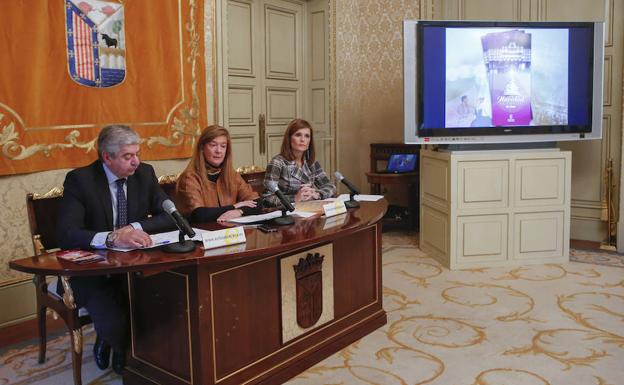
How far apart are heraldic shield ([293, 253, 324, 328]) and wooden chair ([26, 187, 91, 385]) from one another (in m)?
0.97

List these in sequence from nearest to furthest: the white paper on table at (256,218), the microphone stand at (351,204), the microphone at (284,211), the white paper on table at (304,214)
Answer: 1. the microphone at (284,211)
2. the white paper on table at (256,218)
3. the white paper on table at (304,214)
4. the microphone stand at (351,204)

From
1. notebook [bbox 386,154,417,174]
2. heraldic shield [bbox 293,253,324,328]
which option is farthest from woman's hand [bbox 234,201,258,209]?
notebook [bbox 386,154,417,174]

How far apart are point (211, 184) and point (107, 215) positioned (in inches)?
29.3

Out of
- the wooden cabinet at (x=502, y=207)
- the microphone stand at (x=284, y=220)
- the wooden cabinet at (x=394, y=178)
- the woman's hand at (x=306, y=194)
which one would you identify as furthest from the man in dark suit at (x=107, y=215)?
the wooden cabinet at (x=394, y=178)

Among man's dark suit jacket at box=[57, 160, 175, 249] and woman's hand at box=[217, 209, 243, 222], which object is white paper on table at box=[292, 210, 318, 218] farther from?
man's dark suit jacket at box=[57, 160, 175, 249]

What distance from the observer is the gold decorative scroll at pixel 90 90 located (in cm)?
338

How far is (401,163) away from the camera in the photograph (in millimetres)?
5977

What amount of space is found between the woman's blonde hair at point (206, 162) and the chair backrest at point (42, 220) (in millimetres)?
718

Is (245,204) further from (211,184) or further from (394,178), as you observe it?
(394,178)

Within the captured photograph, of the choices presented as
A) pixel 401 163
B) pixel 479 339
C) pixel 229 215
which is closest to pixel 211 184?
pixel 229 215

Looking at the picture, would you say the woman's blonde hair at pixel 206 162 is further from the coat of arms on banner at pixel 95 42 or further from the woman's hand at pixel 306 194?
the coat of arms on banner at pixel 95 42

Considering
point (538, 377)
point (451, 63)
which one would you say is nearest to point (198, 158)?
point (538, 377)

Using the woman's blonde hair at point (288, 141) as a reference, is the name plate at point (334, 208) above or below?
below

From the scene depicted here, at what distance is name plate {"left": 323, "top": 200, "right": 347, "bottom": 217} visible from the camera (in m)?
3.09
